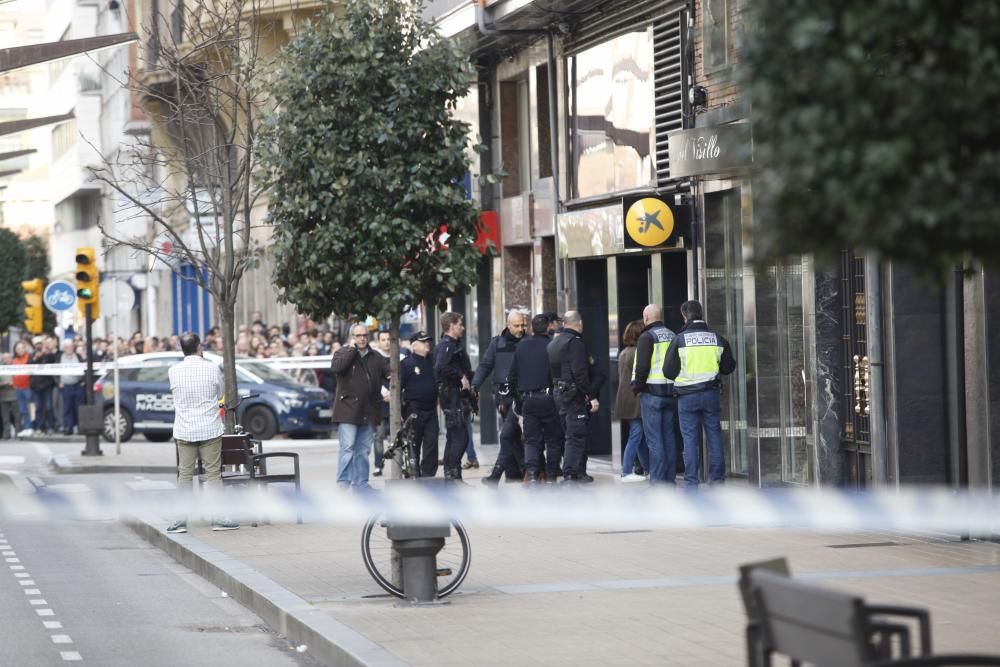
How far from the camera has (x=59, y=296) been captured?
3653 centimetres

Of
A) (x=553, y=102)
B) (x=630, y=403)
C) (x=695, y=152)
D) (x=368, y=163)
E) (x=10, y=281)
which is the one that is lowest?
(x=630, y=403)

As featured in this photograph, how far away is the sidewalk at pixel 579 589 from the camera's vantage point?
29.6 feet

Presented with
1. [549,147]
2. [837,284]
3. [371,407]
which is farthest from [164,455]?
[837,284]

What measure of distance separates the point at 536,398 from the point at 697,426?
2.32 metres

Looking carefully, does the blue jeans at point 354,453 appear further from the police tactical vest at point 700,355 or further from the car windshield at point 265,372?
the car windshield at point 265,372

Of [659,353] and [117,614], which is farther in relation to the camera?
[659,353]

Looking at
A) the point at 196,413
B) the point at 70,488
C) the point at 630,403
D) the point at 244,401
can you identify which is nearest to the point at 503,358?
the point at 630,403

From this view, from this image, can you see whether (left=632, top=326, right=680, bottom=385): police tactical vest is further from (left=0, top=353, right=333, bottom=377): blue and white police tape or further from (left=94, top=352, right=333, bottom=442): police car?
(left=0, top=353, right=333, bottom=377): blue and white police tape

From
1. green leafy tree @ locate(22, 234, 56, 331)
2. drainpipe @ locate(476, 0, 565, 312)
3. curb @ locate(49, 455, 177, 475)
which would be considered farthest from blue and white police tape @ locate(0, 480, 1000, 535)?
green leafy tree @ locate(22, 234, 56, 331)

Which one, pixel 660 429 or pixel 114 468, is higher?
pixel 660 429

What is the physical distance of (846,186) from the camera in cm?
458

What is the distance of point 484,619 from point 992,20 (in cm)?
→ 617

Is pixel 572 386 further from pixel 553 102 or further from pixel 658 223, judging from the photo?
pixel 553 102

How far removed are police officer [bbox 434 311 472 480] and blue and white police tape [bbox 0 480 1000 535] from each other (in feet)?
1.43
